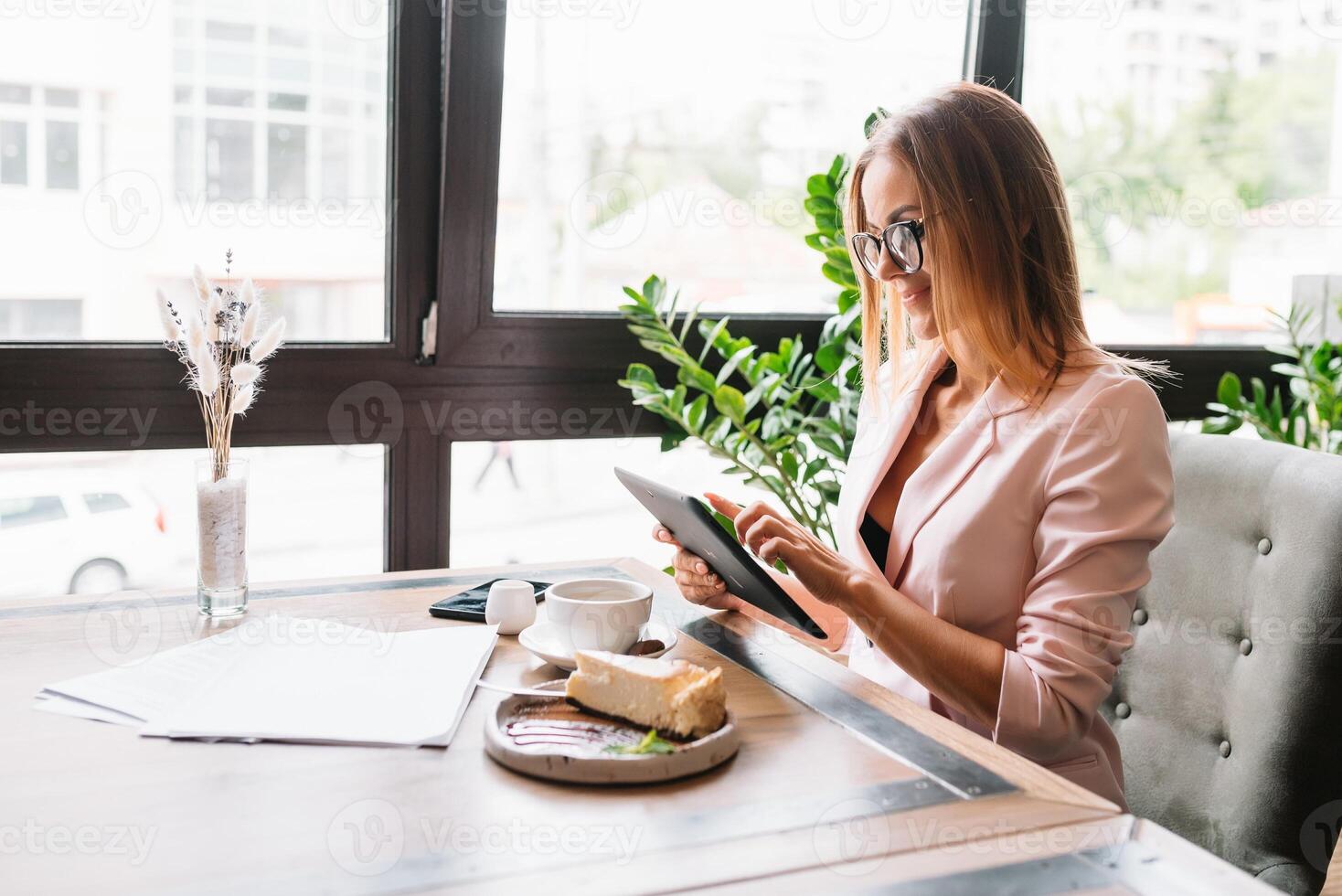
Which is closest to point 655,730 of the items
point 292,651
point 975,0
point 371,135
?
point 292,651

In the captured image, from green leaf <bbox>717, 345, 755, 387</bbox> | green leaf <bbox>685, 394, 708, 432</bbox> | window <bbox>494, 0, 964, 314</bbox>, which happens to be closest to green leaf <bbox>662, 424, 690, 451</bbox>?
green leaf <bbox>685, 394, 708, 432</bbox>

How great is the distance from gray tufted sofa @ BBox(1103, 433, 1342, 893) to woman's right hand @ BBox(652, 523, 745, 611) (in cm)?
57

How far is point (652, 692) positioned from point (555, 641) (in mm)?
294

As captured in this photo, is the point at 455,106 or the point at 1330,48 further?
the point at 1330,48

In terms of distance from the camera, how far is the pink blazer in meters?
1.31

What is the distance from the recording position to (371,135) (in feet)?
7.38

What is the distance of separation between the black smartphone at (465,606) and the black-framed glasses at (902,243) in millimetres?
656

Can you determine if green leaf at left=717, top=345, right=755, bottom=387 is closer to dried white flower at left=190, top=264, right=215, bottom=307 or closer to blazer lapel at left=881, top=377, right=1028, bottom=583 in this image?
blazer lapel at left=881, top=377, right=1028, bottom=583

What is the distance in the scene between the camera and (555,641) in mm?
1348

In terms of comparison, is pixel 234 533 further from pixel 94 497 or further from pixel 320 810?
pixel 94 497

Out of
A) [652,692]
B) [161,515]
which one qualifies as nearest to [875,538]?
[652,692]

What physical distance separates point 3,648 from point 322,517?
978mm

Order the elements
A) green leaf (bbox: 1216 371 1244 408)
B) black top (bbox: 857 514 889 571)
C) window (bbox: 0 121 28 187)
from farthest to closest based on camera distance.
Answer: green leaf (bbox: 1216 371 1244 408), window (bbox: 0 121 28 187), black top (bbox: 857 514 889 571)

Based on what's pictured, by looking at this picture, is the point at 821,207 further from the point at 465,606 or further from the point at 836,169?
the point at 465,606
